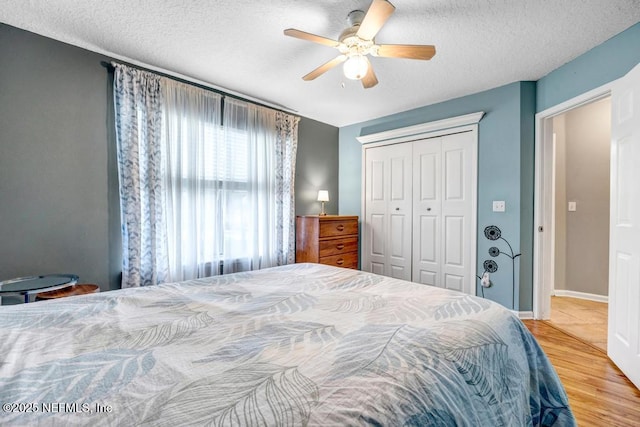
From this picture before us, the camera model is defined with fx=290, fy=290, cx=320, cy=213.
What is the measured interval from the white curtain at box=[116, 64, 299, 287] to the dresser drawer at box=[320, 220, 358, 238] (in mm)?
413

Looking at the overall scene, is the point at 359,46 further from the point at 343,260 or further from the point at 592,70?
the point at 343,260

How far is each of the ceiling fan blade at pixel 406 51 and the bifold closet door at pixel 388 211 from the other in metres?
1.96

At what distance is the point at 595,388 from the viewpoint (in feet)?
5.94

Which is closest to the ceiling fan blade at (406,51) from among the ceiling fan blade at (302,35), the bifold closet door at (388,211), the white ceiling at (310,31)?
the white ceiling at (310,31)

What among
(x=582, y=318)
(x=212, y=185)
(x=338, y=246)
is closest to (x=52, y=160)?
(x=212, y=185)

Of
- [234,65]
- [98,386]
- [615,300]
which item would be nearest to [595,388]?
[615,300]

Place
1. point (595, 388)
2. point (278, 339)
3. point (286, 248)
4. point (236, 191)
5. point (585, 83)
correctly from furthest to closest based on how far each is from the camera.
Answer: point (286, 248) < point (236, 191) < point (585, 83) < point (595, 388) < point (278, 339)

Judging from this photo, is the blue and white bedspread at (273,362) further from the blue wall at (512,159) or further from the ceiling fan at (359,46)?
the blue wall at (512,159)

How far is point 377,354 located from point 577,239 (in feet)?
14.2

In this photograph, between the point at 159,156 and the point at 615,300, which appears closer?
the point at 615,300

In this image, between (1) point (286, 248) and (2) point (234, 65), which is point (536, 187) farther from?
(2) point (234, 65)

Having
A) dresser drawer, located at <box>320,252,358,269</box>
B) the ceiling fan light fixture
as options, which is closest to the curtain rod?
the ceiling fan light fixture

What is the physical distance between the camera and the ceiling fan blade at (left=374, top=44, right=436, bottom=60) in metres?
1.82

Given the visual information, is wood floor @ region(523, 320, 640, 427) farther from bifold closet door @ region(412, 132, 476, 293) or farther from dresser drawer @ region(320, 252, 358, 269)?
dresser drawer @ region(320, 252, 358, 269)
